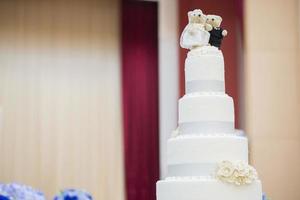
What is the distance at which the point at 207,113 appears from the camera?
2746 millimetres

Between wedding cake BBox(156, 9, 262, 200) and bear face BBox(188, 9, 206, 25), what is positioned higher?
bear face BBox(188, 9, 206, 25)

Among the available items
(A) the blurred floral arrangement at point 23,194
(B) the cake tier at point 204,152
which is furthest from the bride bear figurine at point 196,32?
(A) the blurred floral arrangement at point 23,194

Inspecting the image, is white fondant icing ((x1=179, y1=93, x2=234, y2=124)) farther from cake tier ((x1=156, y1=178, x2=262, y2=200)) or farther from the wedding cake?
cake tier ((x1=156, y1=178, x2=262, y2=200))

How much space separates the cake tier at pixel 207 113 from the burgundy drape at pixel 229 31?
3563mm

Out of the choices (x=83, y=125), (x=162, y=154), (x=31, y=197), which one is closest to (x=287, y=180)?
(x=162, y=154)

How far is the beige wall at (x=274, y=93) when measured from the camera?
19.1ft

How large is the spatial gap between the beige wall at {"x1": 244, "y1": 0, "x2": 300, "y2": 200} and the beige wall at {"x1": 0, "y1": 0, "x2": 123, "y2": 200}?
5.53ft

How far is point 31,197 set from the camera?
907 millimetres

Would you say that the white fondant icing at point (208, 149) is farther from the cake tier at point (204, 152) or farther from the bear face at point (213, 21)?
the bear face at point (213, 21)

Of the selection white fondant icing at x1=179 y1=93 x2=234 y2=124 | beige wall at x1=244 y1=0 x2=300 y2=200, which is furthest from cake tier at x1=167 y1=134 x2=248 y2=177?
beige wall at x1=244 y1=0 x2=300 y2=200

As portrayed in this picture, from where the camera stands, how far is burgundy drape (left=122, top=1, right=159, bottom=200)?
6500 mm

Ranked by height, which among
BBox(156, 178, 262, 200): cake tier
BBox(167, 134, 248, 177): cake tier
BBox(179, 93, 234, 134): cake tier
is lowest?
BBox(156, 178, 262, 200): cake tier

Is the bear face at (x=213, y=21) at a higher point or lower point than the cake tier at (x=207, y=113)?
higher

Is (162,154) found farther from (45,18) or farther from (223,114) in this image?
(223,114)
